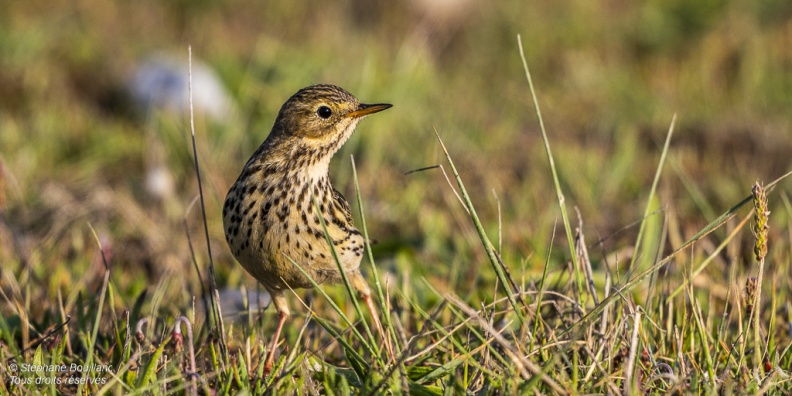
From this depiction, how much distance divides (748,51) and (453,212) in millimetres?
5072

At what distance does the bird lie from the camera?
3807 millimetres

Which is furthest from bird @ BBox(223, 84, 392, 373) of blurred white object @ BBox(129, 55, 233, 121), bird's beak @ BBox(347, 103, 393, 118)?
blurred white object @ BBox(129, 55, 233, 121)

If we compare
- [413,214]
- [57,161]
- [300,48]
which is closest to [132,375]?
[413,214]

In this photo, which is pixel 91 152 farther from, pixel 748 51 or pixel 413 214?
pixel 748 51

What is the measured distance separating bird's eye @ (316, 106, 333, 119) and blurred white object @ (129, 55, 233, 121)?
360cm

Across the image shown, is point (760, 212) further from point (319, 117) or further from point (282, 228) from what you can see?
point (319, 117)

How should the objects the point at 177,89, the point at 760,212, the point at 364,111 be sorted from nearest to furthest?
the point at 760,212 → the point at 364,111 → the point at 177,89

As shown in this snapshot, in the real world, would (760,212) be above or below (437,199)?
above

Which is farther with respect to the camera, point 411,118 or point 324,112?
point 411,118

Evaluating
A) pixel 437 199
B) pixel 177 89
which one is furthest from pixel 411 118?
pixel 177 89

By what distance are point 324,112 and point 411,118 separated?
12.3 feet

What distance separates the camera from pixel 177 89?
8.05m

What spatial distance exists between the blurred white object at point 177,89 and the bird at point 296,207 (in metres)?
3.60

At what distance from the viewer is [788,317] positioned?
4.16m
